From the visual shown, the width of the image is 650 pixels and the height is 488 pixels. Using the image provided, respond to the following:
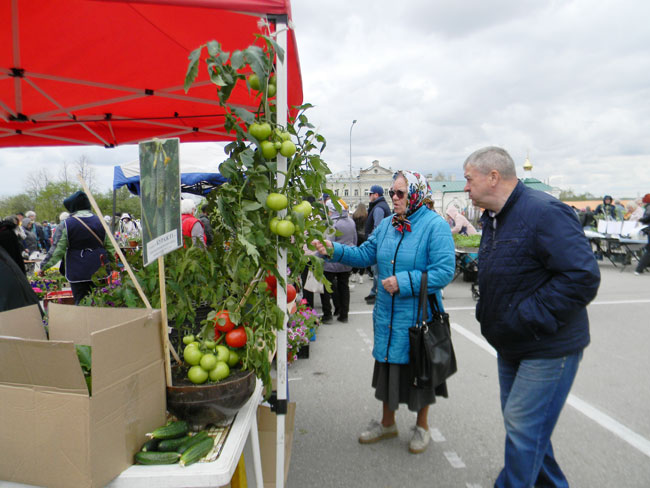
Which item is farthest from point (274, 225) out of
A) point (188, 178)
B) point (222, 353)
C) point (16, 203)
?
point (16, 203)

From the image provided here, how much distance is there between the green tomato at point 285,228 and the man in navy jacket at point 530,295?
1078 millimetres

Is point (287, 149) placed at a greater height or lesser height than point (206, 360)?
greater

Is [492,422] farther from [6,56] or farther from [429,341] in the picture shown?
[6,56]

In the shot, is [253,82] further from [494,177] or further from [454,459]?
[454,459]

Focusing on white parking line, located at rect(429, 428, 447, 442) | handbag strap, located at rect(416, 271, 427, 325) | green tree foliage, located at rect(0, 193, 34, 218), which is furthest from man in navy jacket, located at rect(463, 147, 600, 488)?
green tree foliage, located at rect(0, 193, 34, 218)

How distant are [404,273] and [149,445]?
1747mm

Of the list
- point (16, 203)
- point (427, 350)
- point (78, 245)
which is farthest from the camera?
point (16, 203)

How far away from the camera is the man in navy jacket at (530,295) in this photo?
1.85 metres

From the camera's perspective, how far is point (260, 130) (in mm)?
1665

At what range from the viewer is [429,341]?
2.62 metres

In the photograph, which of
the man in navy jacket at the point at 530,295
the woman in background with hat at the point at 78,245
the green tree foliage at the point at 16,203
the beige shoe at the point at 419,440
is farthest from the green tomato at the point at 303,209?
the green tree foliage at the point at 16,203

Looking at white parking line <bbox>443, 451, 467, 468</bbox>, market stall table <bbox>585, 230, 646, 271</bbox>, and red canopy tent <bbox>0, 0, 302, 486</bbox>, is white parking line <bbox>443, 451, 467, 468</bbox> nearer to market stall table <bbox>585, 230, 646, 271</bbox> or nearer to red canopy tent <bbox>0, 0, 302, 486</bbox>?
red canopy tent <bbox>0, 0, 302, 486</bbox>

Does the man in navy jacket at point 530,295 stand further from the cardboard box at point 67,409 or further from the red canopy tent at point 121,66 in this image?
the cardboard box at point 67,409

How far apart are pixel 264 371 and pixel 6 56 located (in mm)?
3178
